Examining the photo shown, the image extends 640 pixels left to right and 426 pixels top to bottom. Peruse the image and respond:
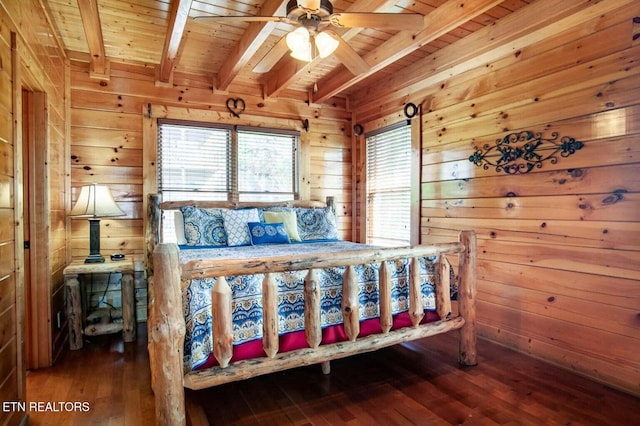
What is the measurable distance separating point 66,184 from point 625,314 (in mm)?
4291

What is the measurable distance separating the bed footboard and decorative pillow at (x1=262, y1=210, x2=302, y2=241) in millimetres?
1495

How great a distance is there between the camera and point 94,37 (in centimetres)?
277

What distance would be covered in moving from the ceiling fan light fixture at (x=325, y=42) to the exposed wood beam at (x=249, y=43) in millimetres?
403

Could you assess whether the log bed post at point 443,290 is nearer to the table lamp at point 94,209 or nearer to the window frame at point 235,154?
the window frame at point 235,154

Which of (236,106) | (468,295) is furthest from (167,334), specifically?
(236,106)

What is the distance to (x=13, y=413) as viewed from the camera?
5.51 ft

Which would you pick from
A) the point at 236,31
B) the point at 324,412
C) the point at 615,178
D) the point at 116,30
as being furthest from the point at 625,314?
the point at 116,30

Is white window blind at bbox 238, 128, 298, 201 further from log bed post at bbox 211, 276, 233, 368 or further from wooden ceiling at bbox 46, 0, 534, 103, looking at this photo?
log bed post at bbox 211, 276, 233, 368

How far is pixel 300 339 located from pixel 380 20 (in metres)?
1.83

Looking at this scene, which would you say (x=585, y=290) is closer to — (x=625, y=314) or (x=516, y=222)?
(x=625, y=314)

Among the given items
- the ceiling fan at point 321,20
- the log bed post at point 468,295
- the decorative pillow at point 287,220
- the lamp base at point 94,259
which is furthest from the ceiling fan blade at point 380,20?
the lamp base at point 94,259

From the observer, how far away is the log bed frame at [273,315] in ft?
→ 5.11

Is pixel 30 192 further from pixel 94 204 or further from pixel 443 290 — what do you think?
pixel 443 290

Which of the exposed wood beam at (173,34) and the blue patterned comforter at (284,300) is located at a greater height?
the exposed wood beam at (173,34)
